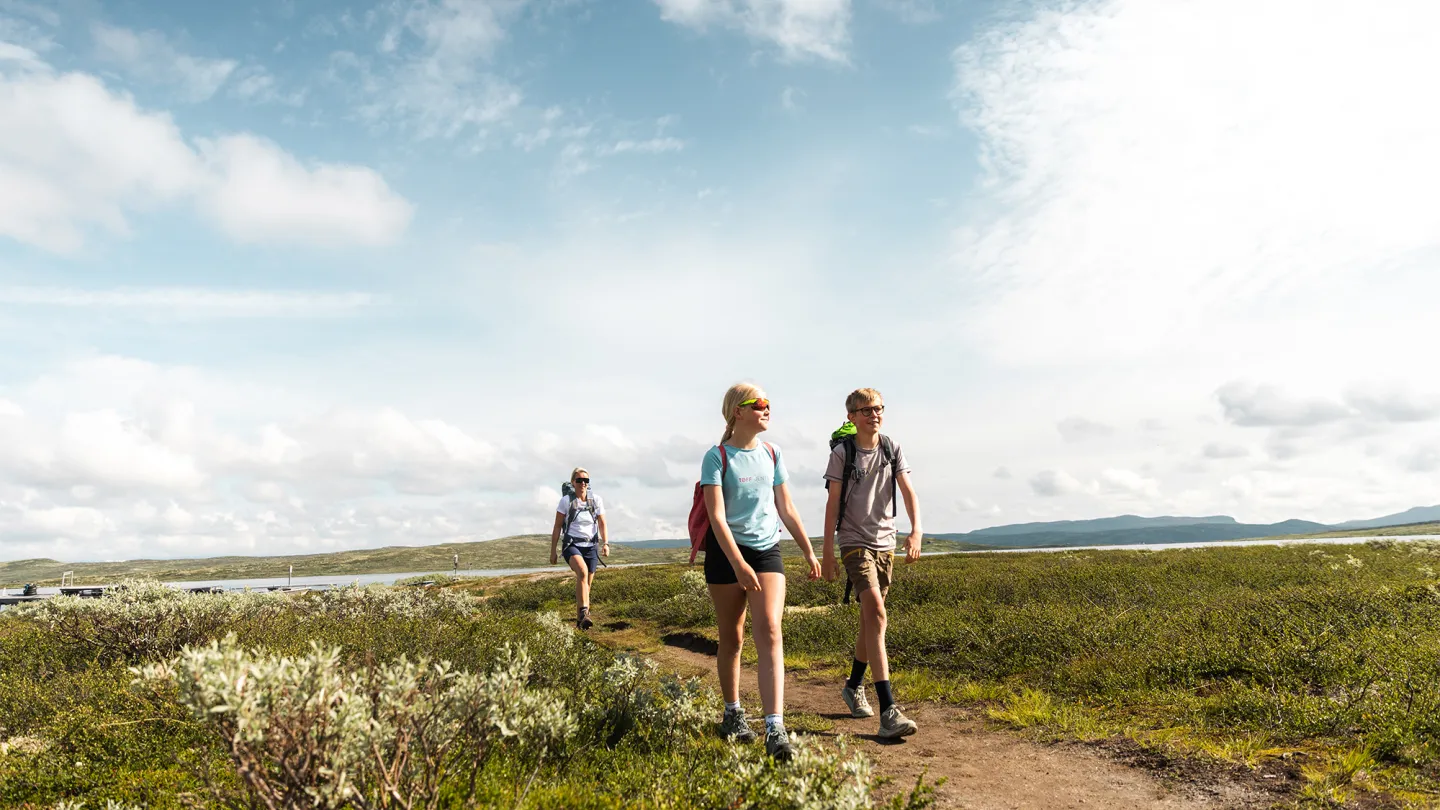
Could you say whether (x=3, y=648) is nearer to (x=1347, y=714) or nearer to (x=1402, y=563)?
(x=1347, y=714)

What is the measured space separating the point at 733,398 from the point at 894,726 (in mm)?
3174

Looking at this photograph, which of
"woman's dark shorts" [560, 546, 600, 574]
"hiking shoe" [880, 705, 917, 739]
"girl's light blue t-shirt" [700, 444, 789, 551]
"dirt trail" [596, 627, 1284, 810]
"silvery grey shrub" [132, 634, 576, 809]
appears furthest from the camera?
"woman's dark shorts" [560, 546, 600, 574]

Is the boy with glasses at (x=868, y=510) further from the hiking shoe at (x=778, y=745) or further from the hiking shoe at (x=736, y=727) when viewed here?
the hiking shoe at (x=778, y=745)

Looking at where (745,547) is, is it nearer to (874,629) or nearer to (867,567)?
(867,567)

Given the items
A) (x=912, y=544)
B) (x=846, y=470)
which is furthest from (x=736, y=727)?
(x=846, y=470)

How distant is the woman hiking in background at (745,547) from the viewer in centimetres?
526

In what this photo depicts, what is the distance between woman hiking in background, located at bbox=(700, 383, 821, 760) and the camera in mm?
5262

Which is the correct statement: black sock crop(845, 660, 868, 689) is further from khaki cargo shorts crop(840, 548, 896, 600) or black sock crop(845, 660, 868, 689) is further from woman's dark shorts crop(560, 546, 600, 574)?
woman's dark shorts crop(560, 546, 600, 574)

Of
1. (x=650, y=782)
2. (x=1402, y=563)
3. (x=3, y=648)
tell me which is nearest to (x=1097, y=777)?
(x=650, y=782)

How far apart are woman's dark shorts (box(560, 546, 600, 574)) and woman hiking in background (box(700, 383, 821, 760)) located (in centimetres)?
692

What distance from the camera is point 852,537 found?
6.50m

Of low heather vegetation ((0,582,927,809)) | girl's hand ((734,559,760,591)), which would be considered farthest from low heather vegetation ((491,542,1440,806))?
girl's hand ((734,559,760,591))

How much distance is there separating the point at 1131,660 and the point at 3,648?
1421 centimetres

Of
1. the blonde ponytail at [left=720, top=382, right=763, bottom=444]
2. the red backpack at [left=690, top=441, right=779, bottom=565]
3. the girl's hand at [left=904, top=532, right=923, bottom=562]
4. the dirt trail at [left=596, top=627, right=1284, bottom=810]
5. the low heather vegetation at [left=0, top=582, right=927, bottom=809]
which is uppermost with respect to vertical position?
the blonde ponytail at [left=720, top=382, right=763, bottom=444]
